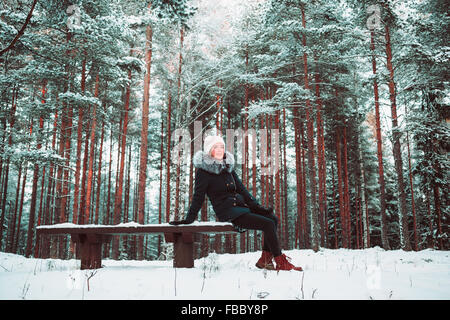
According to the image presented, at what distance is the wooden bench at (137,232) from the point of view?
12.6ft

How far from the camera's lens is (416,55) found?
35.2 feet

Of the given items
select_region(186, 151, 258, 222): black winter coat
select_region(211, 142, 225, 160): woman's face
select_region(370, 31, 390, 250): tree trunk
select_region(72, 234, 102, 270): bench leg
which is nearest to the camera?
select_region(186, 151, 258, 222): black winter coat

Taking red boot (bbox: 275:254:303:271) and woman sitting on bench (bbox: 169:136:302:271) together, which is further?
woman sitting on bench (bbox: 169:136:302:271)

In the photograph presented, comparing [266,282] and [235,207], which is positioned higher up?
[235,207]

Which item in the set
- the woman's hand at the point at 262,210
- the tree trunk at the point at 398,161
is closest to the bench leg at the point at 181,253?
the woman's hand at the point at 262,210

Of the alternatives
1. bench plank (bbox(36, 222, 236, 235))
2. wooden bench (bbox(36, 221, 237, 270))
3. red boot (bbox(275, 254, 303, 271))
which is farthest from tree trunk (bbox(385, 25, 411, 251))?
bench plank (bbox(36, 222, 236, 235))

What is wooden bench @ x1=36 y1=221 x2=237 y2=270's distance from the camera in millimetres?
3826

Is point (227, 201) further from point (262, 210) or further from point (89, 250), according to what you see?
point (89, 250)

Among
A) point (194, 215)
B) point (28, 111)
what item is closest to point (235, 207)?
point (194, 215)

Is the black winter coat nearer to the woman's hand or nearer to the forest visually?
the woman's hand

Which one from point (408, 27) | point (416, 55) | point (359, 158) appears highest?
point (408, 27)

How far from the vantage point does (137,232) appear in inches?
156
